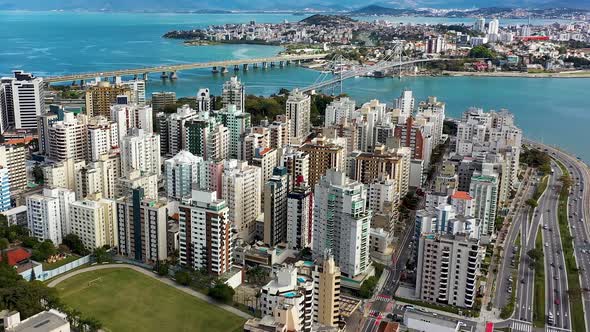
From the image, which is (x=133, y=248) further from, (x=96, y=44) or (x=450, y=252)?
(x=96, y=44)

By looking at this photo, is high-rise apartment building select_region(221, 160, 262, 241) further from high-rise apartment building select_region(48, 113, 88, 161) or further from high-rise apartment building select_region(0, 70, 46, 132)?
high-rise apartment building select_region(0, 70, 46, 132)

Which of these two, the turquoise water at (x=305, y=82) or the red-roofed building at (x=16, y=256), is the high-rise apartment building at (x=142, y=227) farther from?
the turquoise water at (x=305, y=82)

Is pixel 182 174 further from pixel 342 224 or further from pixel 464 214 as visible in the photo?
pixel 464 214

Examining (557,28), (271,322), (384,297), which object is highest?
(557,28)

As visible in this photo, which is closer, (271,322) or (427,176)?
(271,322)

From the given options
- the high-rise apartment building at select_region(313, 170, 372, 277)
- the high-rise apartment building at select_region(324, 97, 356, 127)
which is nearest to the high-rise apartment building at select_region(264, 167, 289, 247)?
the high-rise apartment building at select_region(313, 170, 372, 277)

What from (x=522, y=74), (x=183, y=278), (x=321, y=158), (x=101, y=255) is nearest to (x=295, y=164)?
(x=321, y=158)

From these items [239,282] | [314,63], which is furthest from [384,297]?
[314,63]
